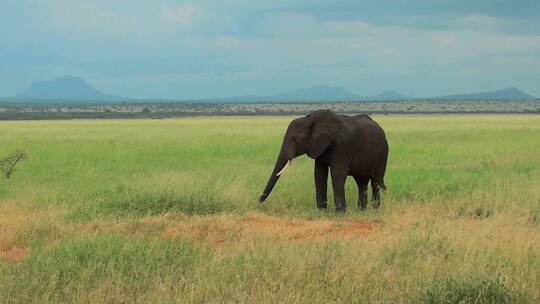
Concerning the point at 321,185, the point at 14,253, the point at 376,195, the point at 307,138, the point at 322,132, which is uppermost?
Answer: the point at 322,132

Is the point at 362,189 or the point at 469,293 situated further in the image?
the point at 362,189

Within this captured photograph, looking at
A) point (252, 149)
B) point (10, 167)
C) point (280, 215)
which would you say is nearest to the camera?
point (280, 215)

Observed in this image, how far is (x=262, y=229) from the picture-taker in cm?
943

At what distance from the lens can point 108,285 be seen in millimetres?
6250

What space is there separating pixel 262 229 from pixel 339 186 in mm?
2596

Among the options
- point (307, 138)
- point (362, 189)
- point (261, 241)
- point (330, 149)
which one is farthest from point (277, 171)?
point (261, 241)

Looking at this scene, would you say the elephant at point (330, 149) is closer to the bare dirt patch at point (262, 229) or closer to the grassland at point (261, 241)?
the grassland at point (261, 241)

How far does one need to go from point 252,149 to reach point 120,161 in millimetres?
6203

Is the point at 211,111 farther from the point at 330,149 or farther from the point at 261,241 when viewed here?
the point at 261,241

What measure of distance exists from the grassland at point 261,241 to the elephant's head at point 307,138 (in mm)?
863

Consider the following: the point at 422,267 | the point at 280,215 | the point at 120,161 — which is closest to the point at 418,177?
the point at 280,215

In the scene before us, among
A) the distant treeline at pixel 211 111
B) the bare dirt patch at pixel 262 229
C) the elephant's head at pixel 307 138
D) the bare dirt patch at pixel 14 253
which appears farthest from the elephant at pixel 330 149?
the distant treeline at pixel 211 111

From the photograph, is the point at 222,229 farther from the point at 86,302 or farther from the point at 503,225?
the point at 503,225

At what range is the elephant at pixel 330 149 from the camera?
1159 cm
